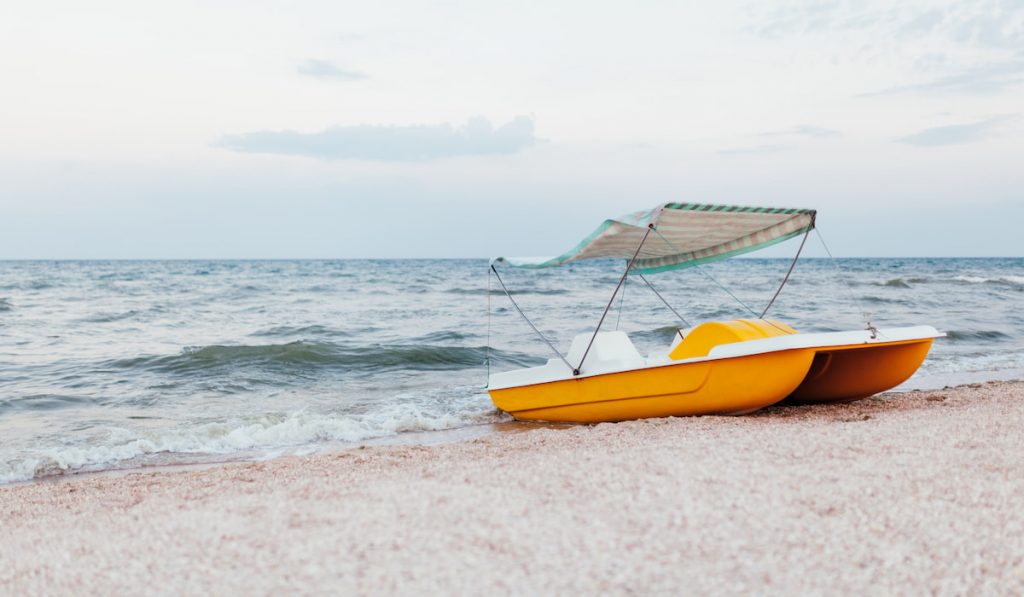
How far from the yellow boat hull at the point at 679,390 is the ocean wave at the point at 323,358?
5.55 metres

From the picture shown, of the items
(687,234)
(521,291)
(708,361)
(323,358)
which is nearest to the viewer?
(708,361)

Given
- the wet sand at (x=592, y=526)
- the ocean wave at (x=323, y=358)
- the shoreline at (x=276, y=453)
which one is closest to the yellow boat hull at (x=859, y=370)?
the shoreline at (x=276, y=453)

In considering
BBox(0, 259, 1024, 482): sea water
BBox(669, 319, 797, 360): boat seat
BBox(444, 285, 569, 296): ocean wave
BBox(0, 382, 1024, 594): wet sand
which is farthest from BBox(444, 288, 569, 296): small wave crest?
BBox(0, 382, 1024, 594): wet sand

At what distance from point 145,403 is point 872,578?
381 inches

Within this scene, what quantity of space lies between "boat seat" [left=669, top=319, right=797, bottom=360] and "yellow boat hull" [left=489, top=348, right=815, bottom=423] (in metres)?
0.36

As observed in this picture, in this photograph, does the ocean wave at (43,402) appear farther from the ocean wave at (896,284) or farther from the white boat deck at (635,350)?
the ocean wave at (896,284)

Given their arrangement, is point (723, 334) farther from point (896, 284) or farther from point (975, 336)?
point (896, 284)

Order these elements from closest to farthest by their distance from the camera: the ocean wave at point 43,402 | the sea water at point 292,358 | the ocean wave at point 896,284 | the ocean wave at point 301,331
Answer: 1. the sea water at point 292,358
2. the ocean wave at point 43,402
3. the ocean wave at point 301,331
4. the ocean wave at point 896,284

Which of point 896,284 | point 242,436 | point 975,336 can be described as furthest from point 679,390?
point 896,284

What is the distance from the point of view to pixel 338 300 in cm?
2862

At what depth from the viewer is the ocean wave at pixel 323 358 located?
523 inches

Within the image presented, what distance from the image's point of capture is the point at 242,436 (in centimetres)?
830

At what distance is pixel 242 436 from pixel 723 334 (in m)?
5.21

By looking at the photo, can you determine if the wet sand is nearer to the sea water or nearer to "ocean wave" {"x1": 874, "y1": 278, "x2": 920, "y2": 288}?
the sea water
